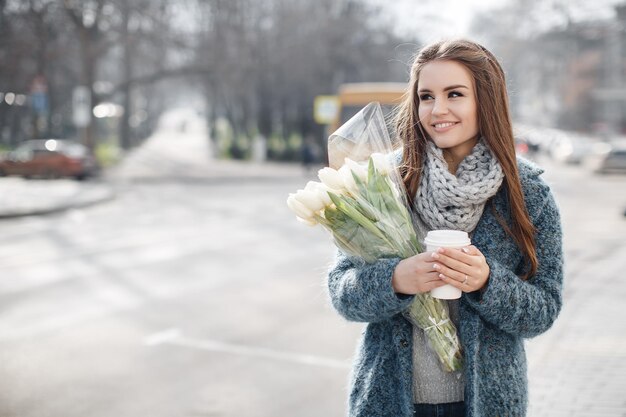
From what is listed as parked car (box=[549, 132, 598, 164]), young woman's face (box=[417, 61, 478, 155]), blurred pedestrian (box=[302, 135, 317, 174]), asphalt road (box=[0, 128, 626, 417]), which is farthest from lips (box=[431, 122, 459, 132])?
parked car (box=[549, 132, 598, 164])

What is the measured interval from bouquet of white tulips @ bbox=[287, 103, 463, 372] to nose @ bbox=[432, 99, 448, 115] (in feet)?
0.48

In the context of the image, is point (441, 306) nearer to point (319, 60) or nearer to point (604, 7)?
point (604, 7)

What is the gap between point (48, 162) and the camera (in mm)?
31359

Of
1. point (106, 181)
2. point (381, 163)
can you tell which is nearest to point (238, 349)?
point (381, 163)

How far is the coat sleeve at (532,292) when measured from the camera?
7.17 ft

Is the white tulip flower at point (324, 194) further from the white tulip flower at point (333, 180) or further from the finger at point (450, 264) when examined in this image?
the finger at point (450, 264)

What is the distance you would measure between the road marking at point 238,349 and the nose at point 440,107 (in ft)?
15.0

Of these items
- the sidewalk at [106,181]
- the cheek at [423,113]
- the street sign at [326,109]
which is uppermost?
the street sign at [326,109]

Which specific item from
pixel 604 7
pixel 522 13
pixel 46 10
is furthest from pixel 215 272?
pixel 522 13

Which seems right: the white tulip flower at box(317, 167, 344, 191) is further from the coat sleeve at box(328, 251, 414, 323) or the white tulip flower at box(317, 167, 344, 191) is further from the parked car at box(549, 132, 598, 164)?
the parked car at box(549, 132, 598, 164)

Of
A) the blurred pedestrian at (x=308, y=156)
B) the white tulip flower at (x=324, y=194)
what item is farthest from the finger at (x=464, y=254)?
the blurred pedestrian at (x=308, y=156)

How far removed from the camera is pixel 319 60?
138 ft

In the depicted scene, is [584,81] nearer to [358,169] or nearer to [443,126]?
[443,126]

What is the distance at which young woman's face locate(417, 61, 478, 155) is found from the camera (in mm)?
2252
